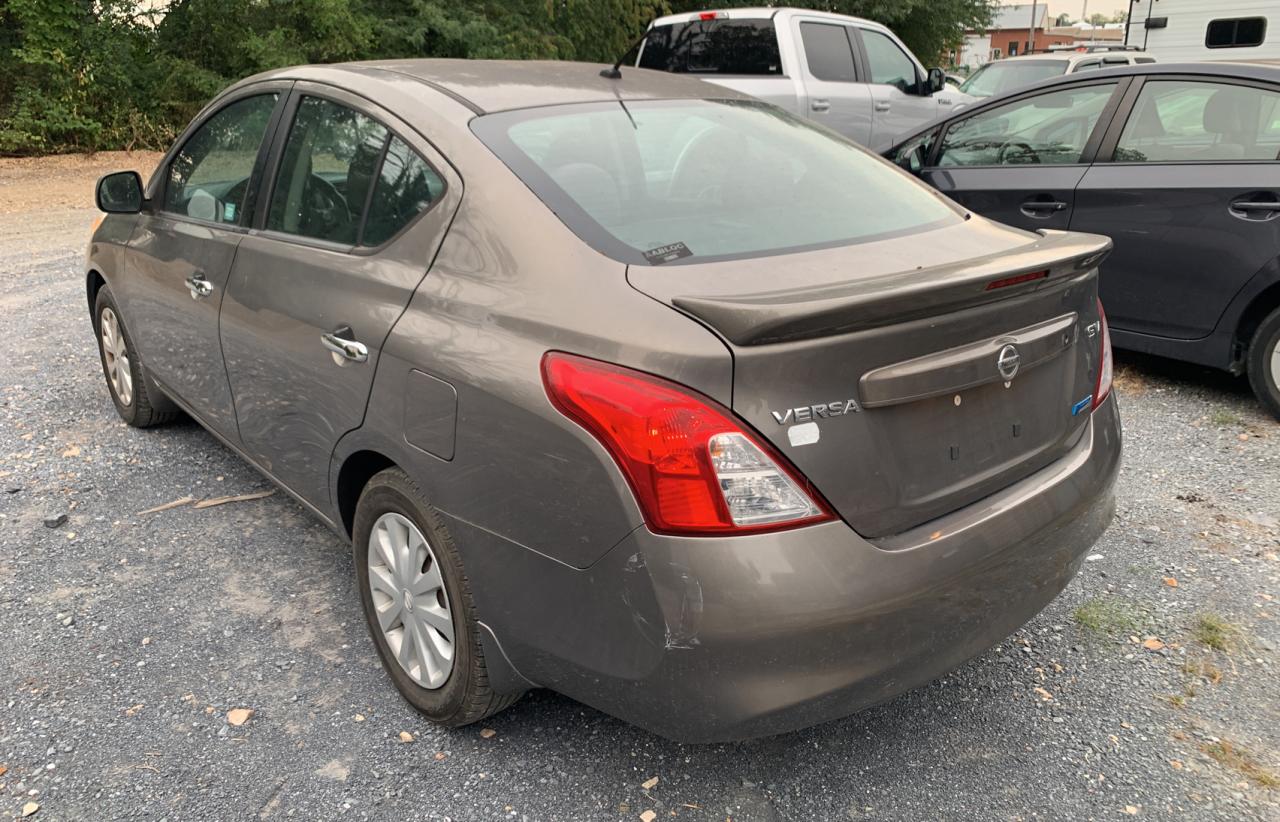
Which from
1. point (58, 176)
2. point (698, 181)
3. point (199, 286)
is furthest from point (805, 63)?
point (58, 176)

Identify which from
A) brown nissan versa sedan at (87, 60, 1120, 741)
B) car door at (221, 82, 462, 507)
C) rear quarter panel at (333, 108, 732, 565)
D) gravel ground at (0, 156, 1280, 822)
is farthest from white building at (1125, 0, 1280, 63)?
rear quarter panel at (333, 108, 732, 565)

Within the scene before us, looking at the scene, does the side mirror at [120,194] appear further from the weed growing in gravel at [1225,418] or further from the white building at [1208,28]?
the white building at [1208,28]

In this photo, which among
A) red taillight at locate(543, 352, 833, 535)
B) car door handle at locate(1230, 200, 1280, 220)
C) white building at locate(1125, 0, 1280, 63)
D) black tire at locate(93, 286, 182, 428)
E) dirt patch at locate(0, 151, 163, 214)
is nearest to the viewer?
red taillight at locate(543, 352, 833, 535)

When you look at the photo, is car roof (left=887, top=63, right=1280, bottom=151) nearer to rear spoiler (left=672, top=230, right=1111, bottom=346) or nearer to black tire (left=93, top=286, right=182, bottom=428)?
rear spoiler (left=672, top=230, right=1111, bottom=346)

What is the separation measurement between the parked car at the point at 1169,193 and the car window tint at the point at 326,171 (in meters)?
3.58

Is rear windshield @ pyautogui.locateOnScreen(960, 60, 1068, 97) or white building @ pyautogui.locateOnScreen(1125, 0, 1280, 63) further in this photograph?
rear windshield @ pyautogui.locateOnScreen(960, 60, 1068, 97)

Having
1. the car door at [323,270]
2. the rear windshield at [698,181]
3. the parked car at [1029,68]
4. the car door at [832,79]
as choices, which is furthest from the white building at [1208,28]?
the car door at [323,270]

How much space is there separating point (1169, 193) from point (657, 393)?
3.75m

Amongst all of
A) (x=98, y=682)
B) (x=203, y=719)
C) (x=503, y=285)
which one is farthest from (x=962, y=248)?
(x=98, y=682)

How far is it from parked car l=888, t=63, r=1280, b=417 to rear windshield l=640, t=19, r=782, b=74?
14.8 feet

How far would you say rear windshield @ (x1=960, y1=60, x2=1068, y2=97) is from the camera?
14.6 metres

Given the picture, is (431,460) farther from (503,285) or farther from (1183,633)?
(1183,633)

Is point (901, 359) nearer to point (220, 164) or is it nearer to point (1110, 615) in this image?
point (1110, 615)

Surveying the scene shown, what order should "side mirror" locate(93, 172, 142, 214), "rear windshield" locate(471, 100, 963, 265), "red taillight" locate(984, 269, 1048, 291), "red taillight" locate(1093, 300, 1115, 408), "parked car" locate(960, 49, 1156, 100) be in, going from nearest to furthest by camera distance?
"red taillight" locate(984, 269, 1048, 291), "rear windshield" locate(471, 100, 963, 265), "red taillight" locate(1093, 300, 1115, 408), "side mirror" locate(93, 172, 142, 214), "parked car" locate(960, 49, 1156, 100)
